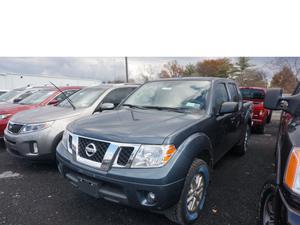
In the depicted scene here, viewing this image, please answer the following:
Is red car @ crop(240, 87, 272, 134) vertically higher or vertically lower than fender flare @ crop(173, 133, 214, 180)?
lower

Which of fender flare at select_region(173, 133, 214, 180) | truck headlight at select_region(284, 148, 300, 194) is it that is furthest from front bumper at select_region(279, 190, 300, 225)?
fender flare at select_region(173, 133, 214, 180)

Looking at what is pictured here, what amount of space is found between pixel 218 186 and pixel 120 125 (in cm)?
203

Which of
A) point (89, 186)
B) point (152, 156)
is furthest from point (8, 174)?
point (152, 156)

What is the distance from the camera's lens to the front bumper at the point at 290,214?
1.31m

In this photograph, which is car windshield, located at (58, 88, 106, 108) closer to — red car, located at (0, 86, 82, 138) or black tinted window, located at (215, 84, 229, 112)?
red car, located at (0, 86, 82, 138)

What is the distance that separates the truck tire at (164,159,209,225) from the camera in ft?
6.89

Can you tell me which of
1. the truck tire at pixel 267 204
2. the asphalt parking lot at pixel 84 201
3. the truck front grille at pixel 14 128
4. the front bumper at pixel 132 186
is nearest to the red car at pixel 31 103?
the truck front grille at pixel 14 128

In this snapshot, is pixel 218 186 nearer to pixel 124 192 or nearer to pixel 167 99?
pixel 167 99

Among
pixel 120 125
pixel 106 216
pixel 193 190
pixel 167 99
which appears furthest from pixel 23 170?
pixel 193 190

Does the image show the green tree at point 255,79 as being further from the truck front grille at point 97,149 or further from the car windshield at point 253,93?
the truck front grille at point 97,149

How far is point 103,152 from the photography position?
2121 mm

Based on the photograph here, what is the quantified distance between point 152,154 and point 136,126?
42 cm

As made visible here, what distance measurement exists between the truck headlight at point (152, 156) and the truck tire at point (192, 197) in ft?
1.22

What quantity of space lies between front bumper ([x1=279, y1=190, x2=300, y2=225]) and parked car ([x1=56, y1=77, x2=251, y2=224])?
2.84 ft
